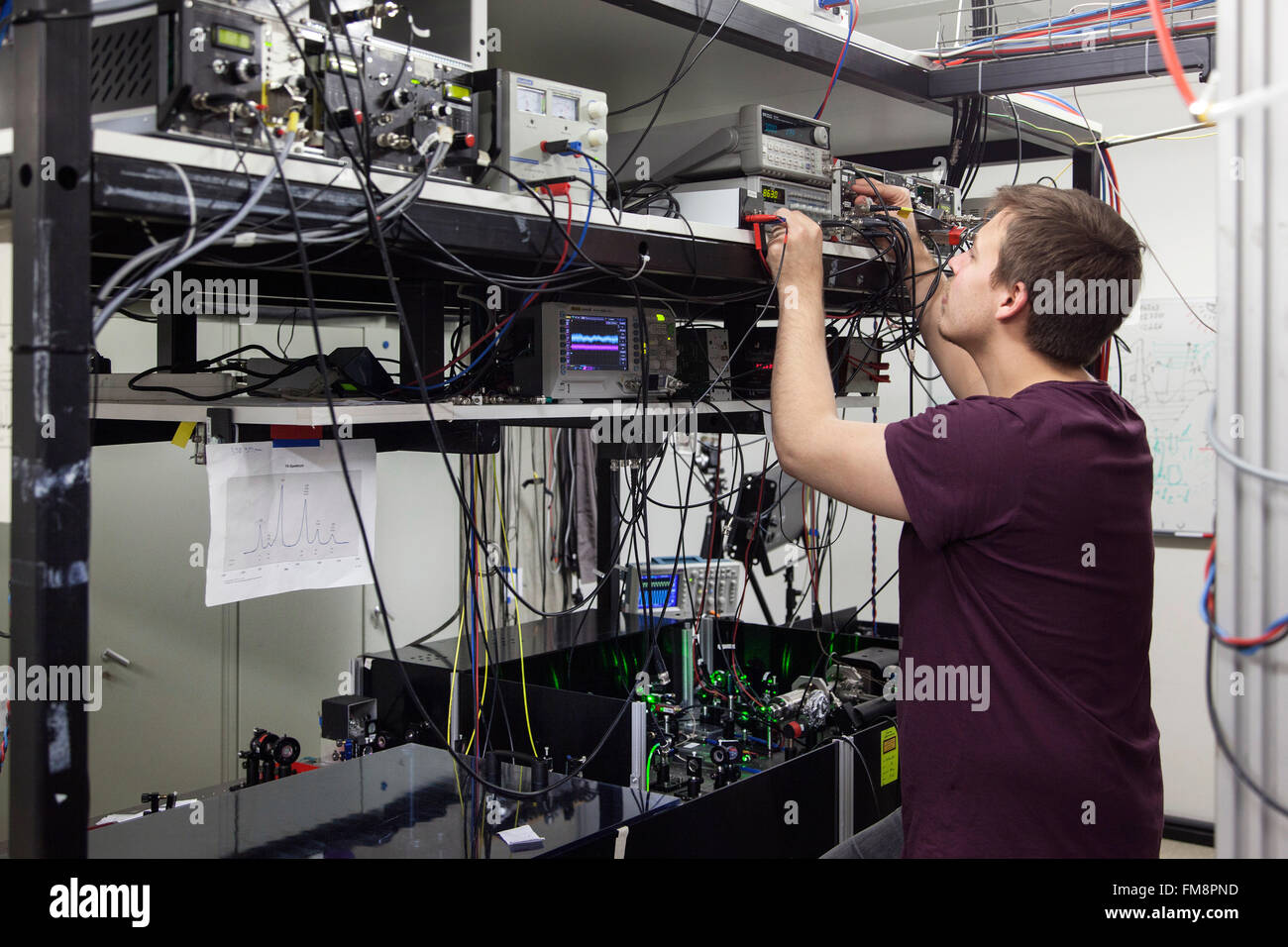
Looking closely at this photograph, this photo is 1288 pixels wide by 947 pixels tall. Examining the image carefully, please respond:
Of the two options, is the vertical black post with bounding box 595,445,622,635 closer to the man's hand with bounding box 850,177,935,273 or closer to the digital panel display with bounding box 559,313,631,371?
the digital panel display with bounding box 559,313,631,371

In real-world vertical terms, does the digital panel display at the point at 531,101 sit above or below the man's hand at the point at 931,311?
above

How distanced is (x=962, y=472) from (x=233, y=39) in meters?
1.05

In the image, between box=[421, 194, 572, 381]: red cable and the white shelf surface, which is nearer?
the white shelf surface

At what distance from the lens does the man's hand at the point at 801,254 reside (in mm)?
1895

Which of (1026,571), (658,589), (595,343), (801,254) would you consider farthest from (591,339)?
(658,589)

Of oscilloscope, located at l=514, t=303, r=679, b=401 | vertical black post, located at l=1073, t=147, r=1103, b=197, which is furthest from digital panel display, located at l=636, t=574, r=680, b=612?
vertical black post, located at l=1073, t=147, r=1103, b=197

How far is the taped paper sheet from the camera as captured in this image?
63.2 inches

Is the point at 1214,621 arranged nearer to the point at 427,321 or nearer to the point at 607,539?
the point at 427,321

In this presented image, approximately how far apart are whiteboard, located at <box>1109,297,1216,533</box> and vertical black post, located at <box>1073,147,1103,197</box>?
1.49 meters

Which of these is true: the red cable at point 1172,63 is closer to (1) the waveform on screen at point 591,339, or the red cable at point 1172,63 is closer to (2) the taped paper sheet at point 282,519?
(2) the taped paper sheet at point 282,519

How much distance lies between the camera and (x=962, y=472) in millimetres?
1511

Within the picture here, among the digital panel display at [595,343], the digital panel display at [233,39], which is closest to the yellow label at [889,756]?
the digital panel display at [595,343]

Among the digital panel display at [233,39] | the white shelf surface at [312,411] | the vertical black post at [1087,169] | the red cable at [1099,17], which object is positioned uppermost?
the red cable at [1099,17]
